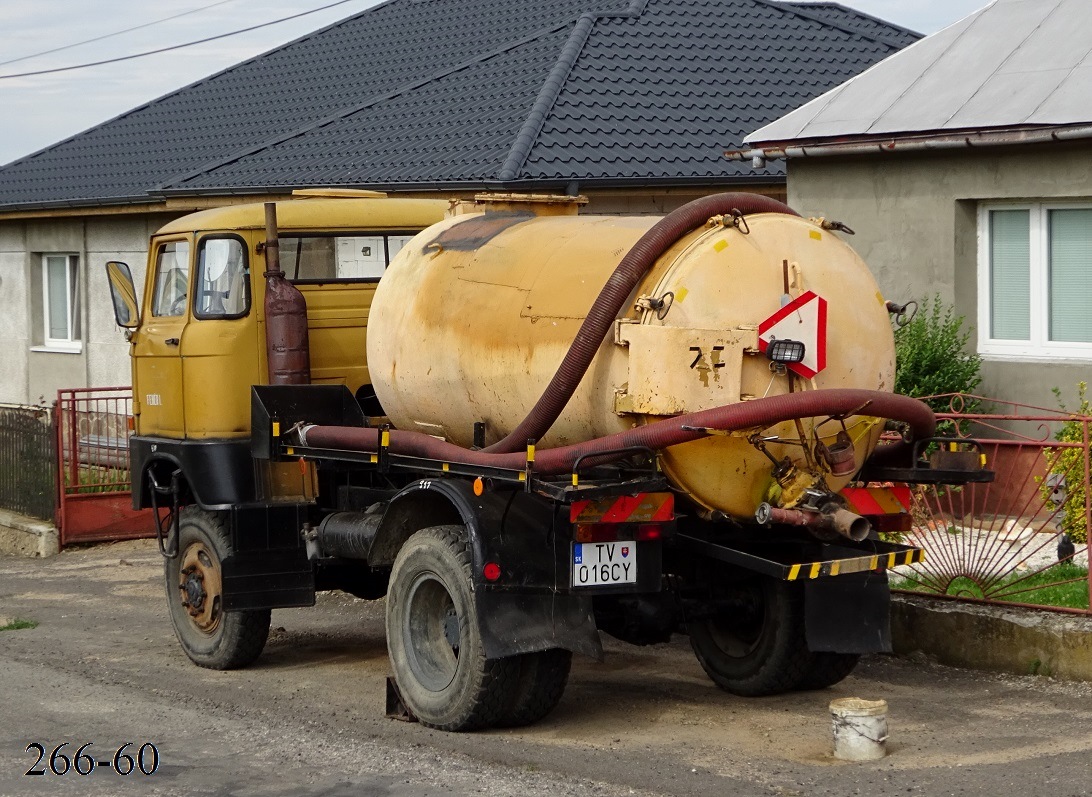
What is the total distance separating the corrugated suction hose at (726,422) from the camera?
6.62 metres

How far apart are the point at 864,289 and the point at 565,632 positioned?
2111mm

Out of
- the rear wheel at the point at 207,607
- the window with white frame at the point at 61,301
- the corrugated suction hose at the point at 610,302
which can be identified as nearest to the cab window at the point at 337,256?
the rear wheel at the point at 207,607

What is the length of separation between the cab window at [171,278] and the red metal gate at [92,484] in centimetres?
542

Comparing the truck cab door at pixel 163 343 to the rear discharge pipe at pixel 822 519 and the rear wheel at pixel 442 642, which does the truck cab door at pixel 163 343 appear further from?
the rear discharge pipe at pixel 822 519

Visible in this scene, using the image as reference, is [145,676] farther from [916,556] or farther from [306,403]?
[916,556]

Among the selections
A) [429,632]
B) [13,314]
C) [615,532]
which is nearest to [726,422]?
[615,532]

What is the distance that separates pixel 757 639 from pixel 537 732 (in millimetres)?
1386

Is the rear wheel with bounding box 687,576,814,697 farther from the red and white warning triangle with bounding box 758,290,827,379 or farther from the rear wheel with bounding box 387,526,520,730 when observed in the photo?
the red and white warning triangle with bounding box 758,290,827,379

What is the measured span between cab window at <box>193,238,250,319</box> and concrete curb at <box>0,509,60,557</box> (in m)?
6.51

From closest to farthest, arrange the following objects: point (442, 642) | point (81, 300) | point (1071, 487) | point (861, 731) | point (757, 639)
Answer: point (861, 731), point (442, 642), point (757, 639), point (1071, 487), point (81, 300)

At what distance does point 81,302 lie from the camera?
73.2 ft

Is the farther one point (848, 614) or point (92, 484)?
point (92, 484)

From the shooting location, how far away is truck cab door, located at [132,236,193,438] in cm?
977

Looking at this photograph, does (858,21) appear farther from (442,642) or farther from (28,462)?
(442,642)
